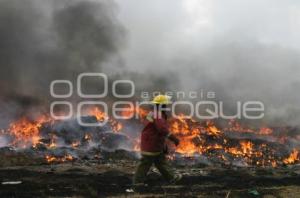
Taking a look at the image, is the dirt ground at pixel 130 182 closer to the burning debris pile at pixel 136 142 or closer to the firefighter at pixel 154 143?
the firefighter at pixel 154 143

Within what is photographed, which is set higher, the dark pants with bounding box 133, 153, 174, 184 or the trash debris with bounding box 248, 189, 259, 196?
the dark pants with bounding box 133, 153, 174, 184

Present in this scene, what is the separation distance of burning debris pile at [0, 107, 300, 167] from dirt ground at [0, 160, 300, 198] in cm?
120

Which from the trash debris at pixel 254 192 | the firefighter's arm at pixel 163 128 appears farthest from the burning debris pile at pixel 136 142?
the firefighter's arm at pixel 163 128

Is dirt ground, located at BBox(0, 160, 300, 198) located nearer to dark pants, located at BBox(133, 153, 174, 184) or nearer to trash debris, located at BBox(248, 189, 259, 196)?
trash debris, located at BBox(248, 189, 259, 196)

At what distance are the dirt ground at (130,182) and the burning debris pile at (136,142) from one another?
1197 mm

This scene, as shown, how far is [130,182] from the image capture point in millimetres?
11125

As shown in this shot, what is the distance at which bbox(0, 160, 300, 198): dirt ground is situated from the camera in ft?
32.0

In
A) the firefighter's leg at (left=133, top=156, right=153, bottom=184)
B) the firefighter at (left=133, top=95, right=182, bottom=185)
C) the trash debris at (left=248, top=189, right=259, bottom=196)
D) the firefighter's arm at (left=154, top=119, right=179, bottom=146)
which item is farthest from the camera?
the firefighter's leg at (left=133, top=156, right=153, bottom=184)

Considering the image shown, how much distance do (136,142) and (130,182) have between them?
5779mm

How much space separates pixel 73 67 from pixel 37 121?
3.27 m

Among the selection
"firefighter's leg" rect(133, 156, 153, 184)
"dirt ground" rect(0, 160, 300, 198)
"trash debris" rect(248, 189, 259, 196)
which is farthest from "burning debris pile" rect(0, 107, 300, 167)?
"trash debris" rect(248, 189, 259, 196)

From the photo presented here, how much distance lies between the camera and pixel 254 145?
16922 mm

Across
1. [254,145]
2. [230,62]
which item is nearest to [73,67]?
[230,62]

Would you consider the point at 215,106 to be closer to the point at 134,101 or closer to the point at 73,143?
the point at 134,101
